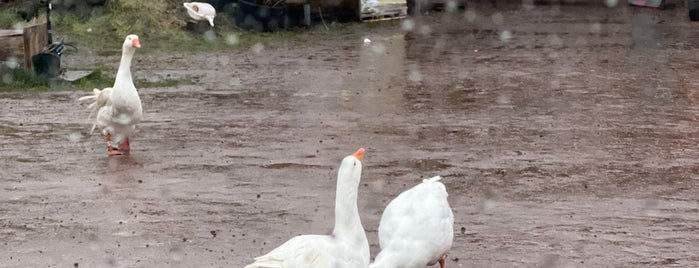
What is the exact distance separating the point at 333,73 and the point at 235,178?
794 cm

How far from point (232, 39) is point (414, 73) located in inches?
239

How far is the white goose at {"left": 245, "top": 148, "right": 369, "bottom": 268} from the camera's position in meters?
5.64

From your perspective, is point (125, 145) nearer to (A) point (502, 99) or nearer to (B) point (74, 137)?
(B) point (74, 137)

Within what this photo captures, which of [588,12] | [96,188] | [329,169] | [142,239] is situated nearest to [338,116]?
[329,169]

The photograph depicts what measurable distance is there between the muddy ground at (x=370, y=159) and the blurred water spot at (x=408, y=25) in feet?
18.6

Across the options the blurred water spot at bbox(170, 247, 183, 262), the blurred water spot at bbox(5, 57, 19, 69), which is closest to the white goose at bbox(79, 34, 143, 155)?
the blurred water spot at bbox(170, 247, 183, 262)

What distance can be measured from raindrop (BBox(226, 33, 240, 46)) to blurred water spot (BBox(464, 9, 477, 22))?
7.01 meters

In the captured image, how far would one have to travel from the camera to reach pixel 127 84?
37.0 ft

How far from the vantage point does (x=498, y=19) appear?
28.2 metres

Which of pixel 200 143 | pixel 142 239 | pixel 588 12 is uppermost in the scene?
pixel 142 239

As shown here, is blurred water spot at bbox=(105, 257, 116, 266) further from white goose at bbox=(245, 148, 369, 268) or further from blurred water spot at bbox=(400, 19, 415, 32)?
blurred water spot at bbox=(400, 19, 415, 32)

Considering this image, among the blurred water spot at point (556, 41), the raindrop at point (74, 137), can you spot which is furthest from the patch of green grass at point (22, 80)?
the blurred water spot at point (556, 41)

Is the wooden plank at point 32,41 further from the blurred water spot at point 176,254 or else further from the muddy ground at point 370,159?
the blurred water spot at point 176,254

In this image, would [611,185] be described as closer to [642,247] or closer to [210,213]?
[642,247]
